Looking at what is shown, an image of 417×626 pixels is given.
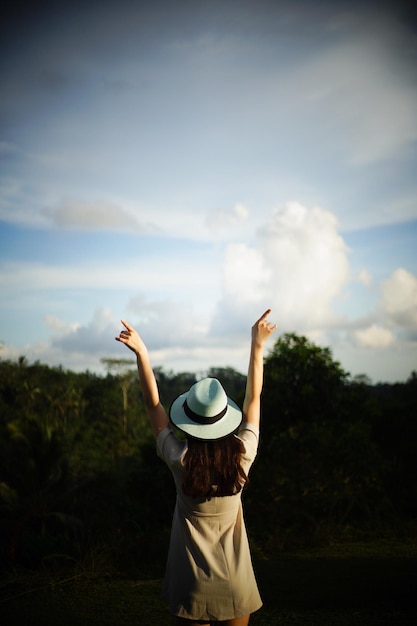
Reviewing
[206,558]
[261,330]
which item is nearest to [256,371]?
[261,330]

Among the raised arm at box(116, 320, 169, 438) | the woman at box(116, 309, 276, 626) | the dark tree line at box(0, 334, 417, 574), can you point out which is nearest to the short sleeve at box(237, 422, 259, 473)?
the woman at box(116, 309, 276, 626)

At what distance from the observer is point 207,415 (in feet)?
6.50

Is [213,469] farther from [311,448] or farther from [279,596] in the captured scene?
[311,448]

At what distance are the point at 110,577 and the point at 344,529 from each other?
11.7 ft

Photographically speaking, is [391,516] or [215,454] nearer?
[215,454]

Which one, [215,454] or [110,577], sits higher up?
[215,454]

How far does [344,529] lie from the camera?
7121mm

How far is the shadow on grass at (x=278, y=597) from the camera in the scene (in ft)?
13.1

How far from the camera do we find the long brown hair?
1.86 meters

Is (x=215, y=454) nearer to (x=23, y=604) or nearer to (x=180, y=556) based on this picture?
(x=180, y=556)

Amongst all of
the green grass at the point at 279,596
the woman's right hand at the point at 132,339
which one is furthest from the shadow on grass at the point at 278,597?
the woman's right hand at the point at 132,339

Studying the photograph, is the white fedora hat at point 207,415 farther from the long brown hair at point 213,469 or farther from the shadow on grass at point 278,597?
the shadow on grass at point 278,597

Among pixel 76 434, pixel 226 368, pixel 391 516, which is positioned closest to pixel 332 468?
pixel 391 516

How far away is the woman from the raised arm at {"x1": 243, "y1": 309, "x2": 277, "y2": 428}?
0.31ft
